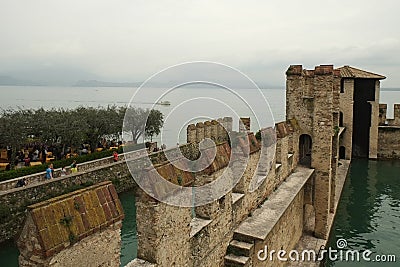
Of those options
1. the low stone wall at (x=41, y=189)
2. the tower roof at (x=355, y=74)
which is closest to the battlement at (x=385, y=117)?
the tower roof at (x=355, y=74)

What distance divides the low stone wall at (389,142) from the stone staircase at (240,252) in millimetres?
27228

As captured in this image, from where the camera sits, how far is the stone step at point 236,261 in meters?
6.73

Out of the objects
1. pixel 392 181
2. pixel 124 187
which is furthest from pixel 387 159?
pixel 124 187

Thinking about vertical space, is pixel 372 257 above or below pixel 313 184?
below

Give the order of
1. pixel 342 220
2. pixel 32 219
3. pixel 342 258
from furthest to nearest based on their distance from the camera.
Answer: pixel 342 220 < pixel 342 258 < pixel 32 219

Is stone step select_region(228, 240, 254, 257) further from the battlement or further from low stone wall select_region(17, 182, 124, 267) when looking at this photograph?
the battlement

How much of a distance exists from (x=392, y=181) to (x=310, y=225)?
12512mm

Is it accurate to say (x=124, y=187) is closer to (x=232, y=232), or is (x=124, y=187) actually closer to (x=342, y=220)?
(x=342, y=220)

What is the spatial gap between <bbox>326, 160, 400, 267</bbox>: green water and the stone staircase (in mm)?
6263

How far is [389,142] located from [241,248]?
27.8m

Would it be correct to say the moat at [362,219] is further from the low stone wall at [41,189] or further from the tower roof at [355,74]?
the tower roof at [355,74]

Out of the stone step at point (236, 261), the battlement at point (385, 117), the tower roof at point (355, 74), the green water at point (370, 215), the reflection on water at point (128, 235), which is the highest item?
the tower roof at point (355, 74)

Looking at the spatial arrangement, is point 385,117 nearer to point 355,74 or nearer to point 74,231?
point 355,74

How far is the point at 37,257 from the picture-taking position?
3414mm
